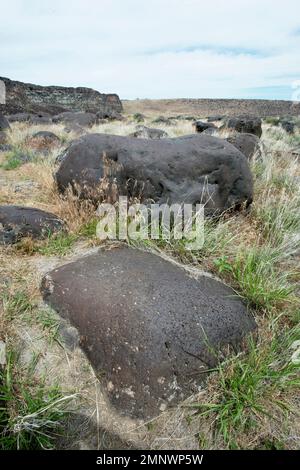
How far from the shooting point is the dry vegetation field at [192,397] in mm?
1928

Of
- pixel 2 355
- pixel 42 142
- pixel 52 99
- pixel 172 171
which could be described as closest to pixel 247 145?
pixel 172 171

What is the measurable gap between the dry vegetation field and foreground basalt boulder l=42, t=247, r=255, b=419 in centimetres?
9

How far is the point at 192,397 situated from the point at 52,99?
27135 mm

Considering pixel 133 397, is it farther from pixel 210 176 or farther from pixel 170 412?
pixel 210 176

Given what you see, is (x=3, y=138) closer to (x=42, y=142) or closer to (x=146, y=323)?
(x=42, y=142)

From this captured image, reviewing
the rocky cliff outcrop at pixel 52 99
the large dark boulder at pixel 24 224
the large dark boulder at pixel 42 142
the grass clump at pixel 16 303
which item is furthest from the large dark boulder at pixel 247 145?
the rocky cliff outcrop at pixel 52 99

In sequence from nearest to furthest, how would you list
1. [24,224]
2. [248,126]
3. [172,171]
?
[24,224] < [172,171] < [248,126]

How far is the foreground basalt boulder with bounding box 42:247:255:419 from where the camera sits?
6.98ft

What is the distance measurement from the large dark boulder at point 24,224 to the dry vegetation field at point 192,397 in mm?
110

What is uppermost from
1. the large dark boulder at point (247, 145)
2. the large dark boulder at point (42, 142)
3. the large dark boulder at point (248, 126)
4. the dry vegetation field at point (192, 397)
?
the large dark boulder at point (248, 126)

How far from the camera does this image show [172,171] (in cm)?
381

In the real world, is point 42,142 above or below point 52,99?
below

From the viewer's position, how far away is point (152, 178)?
149 inches

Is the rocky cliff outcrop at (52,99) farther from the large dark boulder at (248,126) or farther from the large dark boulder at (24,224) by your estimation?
the large dark boulder at (24,224)
